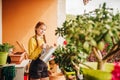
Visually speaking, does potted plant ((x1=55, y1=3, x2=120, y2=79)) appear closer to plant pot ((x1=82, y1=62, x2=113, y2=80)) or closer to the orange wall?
plant pot ((x1=82, y1=62, x2=113, y2=80))

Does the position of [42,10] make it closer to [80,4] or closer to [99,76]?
[80,4]

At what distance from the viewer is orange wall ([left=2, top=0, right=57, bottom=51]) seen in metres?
6.19

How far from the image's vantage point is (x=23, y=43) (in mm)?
6262

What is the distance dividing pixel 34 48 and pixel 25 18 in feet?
7.93

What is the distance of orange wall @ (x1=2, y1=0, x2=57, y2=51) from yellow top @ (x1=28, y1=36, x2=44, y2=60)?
2.25 meters

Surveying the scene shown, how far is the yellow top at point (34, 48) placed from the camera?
12.4 feet

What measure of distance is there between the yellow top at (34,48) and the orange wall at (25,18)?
225cm

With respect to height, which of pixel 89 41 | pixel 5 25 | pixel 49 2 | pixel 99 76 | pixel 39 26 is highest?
pixel 49 2

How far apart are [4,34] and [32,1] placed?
883mm

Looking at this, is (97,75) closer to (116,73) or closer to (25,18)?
(116,73)

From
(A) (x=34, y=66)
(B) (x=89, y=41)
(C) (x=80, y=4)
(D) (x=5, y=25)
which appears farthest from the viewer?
(C) (x=80, y=4)

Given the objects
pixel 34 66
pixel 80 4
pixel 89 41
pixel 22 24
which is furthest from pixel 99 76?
pixel 80 4

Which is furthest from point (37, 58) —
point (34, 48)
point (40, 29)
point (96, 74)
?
point (96, 74)

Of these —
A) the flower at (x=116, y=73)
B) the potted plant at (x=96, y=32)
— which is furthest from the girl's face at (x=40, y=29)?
the flower at (x=116, y=73)
